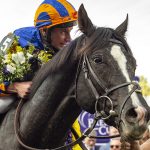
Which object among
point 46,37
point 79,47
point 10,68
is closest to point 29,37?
point 46,37

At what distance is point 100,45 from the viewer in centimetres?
477

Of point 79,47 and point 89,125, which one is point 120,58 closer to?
point 79,47

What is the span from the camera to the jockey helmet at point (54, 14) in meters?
5.82

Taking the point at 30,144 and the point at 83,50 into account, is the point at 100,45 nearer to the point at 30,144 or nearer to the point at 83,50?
the point at 83,50

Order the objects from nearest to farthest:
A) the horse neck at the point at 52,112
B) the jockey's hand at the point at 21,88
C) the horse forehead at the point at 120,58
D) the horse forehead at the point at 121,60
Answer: the horse forehead at the point at 121,60 < the horse forehead at the point at 120,58 < the horse neck at the point at 52,112 < the jockey's hand at the point at 21,88

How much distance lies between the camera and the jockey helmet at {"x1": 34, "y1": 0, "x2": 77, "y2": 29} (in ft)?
19.1

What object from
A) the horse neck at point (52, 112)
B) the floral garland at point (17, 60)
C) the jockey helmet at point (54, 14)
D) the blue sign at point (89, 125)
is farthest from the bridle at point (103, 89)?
the blue sign at point (89, 125)

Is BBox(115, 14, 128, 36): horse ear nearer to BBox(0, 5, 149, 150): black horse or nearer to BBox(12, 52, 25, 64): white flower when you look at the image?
BBox(0, 5, 149, 150): black horse

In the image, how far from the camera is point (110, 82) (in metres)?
4.52

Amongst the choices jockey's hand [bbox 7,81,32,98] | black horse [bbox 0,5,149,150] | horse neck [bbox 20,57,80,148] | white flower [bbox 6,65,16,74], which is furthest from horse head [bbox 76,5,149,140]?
white flower [bbox 6,65,16,74]

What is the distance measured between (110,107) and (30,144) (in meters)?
1.11

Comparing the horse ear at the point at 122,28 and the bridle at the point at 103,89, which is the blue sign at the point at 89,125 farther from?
the bridle at the point at 103,89

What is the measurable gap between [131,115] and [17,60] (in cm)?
191

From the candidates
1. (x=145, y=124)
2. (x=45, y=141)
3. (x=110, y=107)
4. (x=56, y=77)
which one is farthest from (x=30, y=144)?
(x=145, y=124)
